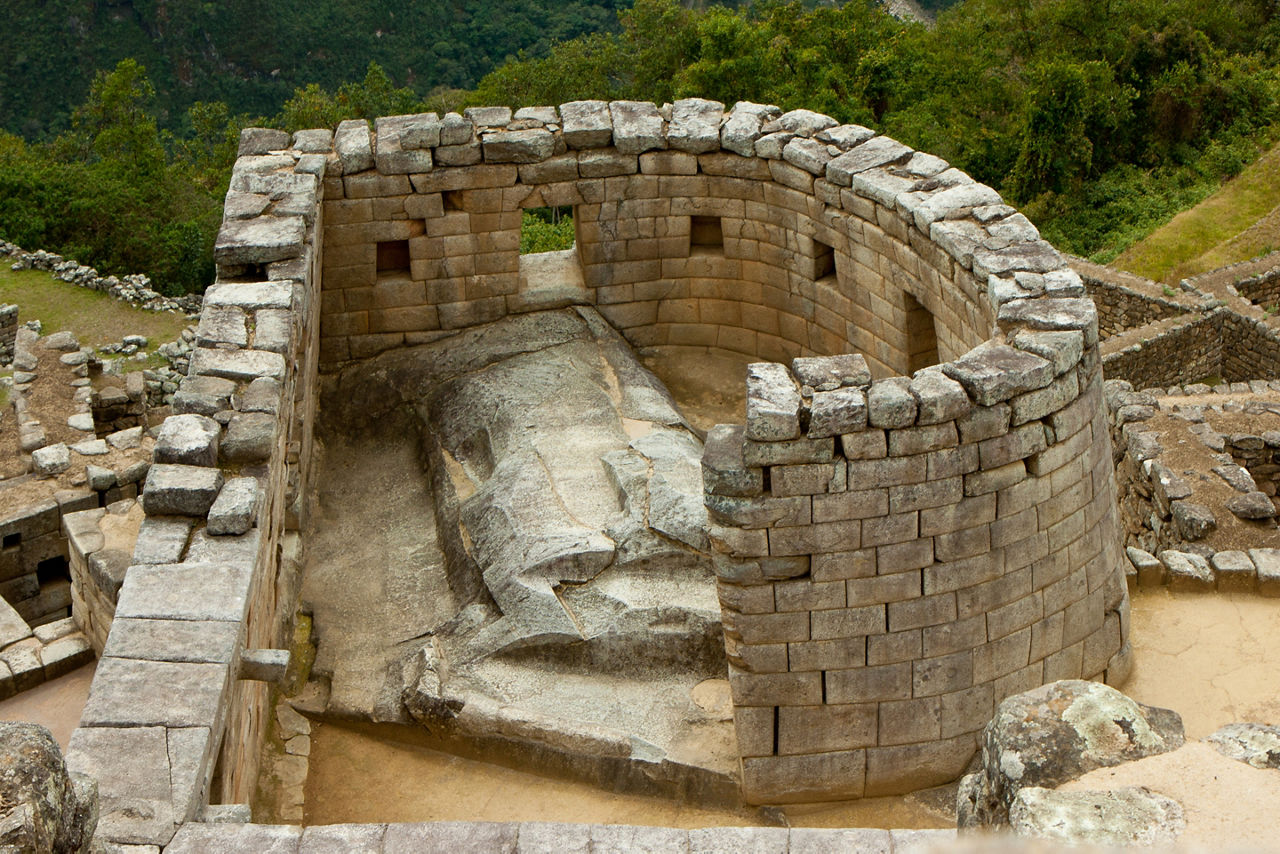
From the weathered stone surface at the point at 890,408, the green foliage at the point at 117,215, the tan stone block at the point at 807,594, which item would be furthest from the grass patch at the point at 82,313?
the weathered stone surface at the point at 890,408

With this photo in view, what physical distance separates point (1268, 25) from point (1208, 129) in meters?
4.95

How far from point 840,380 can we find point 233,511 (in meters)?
3.41

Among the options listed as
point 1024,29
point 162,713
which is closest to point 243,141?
point 162,713

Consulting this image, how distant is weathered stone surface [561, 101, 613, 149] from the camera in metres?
12.4

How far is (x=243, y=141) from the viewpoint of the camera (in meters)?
13.1

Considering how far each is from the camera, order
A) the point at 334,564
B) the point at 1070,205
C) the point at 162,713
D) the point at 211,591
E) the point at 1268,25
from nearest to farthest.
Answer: the point at 162,713 < the point at 211,591 < the point at 334,564 < the point at 1070,205 < the point at 1268,25

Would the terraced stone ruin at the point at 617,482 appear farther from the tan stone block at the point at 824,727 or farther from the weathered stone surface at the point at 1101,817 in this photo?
the weathered stone surface at the point at 1101,817

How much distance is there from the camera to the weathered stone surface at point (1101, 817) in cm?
368

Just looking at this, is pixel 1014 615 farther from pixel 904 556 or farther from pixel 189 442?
pixel 189 442

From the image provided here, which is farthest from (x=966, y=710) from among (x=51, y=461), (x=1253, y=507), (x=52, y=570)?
(x=51, y=461)

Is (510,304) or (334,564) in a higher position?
(510,304)

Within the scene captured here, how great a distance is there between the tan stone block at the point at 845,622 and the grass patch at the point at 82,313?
57.6ft

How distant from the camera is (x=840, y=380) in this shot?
316 inches

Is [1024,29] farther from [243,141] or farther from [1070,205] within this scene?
[243,141]
